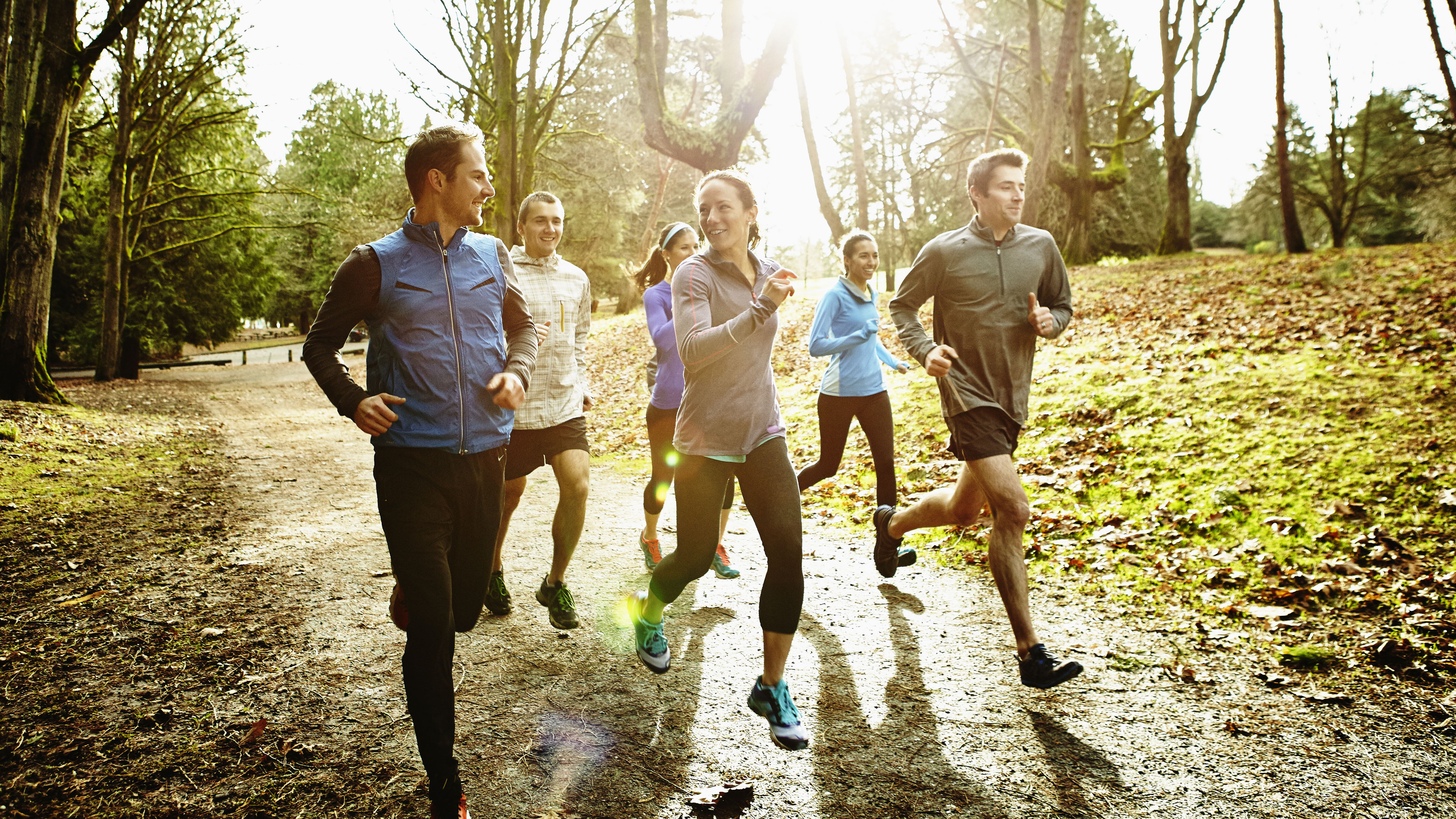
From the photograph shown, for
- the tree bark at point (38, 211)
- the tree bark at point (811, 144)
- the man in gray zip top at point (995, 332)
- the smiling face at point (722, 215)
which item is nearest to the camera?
the smiling face at point (722, 215)

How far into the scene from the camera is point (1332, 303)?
1087cm

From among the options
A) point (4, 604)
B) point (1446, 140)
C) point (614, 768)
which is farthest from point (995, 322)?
point (1446, 140)

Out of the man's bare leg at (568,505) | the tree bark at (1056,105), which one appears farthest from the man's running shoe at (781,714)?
the tree bark at (1056,105)

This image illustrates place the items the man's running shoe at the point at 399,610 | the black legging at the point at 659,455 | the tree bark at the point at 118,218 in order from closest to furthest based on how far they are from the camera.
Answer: the man's running shoe at the point at 399,610
the black legging at the point at 659,455
the tree bark at the point at 118,218

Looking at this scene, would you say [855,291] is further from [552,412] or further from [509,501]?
[509,501]

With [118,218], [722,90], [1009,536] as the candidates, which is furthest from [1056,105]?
[118,218]

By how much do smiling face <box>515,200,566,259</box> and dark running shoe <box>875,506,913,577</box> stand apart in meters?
2.62

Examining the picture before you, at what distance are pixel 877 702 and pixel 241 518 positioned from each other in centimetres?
603

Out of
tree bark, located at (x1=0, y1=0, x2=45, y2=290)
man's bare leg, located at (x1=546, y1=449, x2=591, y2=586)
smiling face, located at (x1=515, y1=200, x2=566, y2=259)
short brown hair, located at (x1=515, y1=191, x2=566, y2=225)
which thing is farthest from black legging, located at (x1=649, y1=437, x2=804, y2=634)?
tree bark, located at (x1=0, y1=0, x2=45, y2=290)

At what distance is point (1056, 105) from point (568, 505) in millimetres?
15582

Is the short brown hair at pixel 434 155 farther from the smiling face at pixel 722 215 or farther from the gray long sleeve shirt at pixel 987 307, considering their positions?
the gray long sleeve shirt at pixel 987 307

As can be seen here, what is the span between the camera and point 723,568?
5.38m

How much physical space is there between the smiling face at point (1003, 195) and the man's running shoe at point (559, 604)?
3.04 m

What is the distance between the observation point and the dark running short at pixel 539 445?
441cm
